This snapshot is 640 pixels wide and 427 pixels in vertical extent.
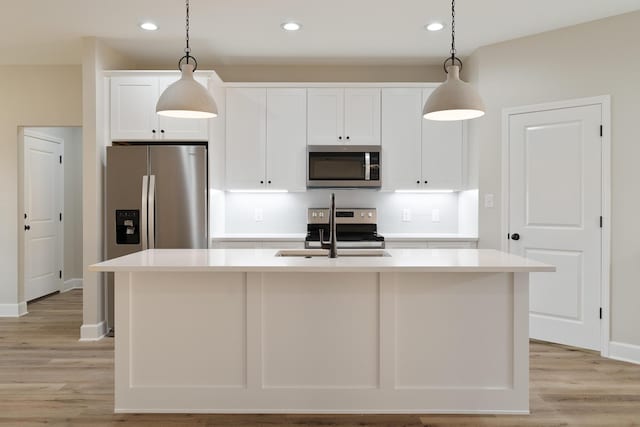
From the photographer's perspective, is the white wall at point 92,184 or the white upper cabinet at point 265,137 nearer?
the white wall at point 92,184

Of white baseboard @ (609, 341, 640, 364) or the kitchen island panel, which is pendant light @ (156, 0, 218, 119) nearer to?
the kitchen island panel

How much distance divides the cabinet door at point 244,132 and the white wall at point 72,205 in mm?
2994

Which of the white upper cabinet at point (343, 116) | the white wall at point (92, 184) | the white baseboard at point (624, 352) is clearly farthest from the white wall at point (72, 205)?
the white baseboard at point (624, 352)

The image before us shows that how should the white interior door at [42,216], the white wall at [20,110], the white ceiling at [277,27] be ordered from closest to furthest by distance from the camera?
the white ceiling at [277,27]
the white wall at [20,110]
the white interior door at [42,216]

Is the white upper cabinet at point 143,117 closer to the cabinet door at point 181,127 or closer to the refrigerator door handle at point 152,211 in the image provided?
the cabinet door at point 181,127

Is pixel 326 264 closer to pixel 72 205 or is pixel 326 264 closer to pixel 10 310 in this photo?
pixel 10 310

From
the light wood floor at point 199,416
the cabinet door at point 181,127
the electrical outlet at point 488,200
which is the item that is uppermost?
the cabinet door at point 181,127

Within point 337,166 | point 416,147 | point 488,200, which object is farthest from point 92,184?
point 488,200

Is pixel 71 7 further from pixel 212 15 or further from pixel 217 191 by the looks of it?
pixel 217 191

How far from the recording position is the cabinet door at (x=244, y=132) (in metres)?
4.47

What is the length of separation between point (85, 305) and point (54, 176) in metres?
2.73

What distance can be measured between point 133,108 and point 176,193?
890 mm

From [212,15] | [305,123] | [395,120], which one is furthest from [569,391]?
[212,15]

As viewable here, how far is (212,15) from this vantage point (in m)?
3.49
